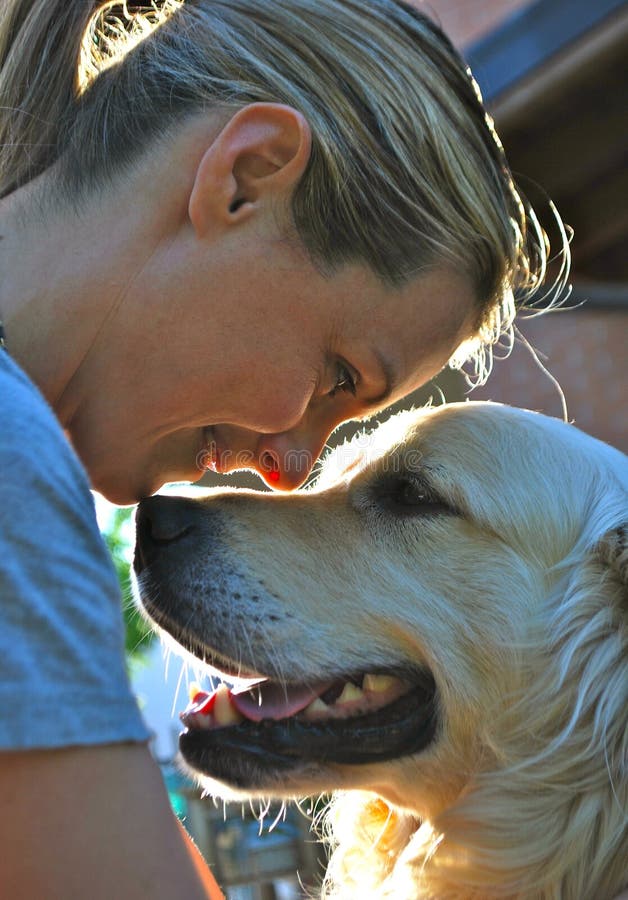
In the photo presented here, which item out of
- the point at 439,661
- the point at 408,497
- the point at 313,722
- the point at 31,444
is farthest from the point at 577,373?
the point at 31,444

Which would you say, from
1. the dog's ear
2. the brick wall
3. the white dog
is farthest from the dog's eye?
the brick wall

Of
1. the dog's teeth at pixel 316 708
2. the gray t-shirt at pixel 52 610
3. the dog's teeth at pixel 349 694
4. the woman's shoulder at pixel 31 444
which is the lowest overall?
the dog's teeth at pixel 349 694

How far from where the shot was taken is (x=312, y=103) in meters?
1.83

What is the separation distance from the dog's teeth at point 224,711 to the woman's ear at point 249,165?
874mm

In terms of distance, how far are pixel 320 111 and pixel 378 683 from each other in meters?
1.07

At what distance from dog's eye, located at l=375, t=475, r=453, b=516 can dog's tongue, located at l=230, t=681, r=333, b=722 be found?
402 mm

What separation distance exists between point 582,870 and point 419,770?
0.34m

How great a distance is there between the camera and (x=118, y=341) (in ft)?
5.72

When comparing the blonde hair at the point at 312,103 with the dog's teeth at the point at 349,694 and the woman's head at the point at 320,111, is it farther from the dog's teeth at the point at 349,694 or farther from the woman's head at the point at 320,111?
the dog's teeth at the point at 349,694

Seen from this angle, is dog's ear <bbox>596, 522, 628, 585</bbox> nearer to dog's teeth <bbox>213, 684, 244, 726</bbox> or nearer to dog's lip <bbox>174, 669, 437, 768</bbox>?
dog's lip <bbox>174, 669, 437, 768</bbox>

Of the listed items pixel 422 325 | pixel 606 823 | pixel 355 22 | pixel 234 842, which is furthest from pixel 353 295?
pixel 234 842

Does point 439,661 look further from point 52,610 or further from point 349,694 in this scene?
point 52,610

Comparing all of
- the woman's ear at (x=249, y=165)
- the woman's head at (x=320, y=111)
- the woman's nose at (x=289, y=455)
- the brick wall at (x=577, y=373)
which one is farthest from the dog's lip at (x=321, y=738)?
the brick wall at (x=577, y=373)

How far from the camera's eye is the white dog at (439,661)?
1921 mm
